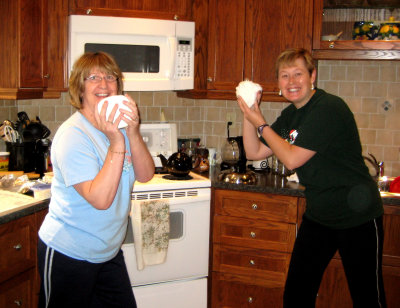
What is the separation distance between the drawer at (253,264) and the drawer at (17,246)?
1054 mm

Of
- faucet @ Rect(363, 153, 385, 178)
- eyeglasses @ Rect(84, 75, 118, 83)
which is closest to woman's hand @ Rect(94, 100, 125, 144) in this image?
eyeglasses @ Rect(84, 75, 118, 83)

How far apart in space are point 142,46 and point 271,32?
757 millimetres

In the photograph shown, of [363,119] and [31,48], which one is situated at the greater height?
[31,48]

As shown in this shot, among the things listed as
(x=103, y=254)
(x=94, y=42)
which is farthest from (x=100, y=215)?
(x=94, y=42)

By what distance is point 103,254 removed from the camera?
1708 mm

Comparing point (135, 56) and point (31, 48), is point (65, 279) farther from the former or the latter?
point (135, 56)

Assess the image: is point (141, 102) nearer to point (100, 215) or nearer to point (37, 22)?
point (37, 22)

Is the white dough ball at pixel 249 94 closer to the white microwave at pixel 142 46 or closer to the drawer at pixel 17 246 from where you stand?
the white microwave at pixel 142 46

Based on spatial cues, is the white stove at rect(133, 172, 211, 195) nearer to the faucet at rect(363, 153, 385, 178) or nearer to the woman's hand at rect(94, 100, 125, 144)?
the faucet at rect(363, 153, 385, 178)

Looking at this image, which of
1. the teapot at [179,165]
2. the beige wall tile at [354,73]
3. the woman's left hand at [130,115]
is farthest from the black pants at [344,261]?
the beige wall tile at [354,73]

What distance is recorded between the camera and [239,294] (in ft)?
9.45

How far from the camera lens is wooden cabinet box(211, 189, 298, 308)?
108 inches

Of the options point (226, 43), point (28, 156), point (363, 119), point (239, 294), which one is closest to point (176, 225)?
point (239, 294)

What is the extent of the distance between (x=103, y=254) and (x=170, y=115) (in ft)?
6.02
